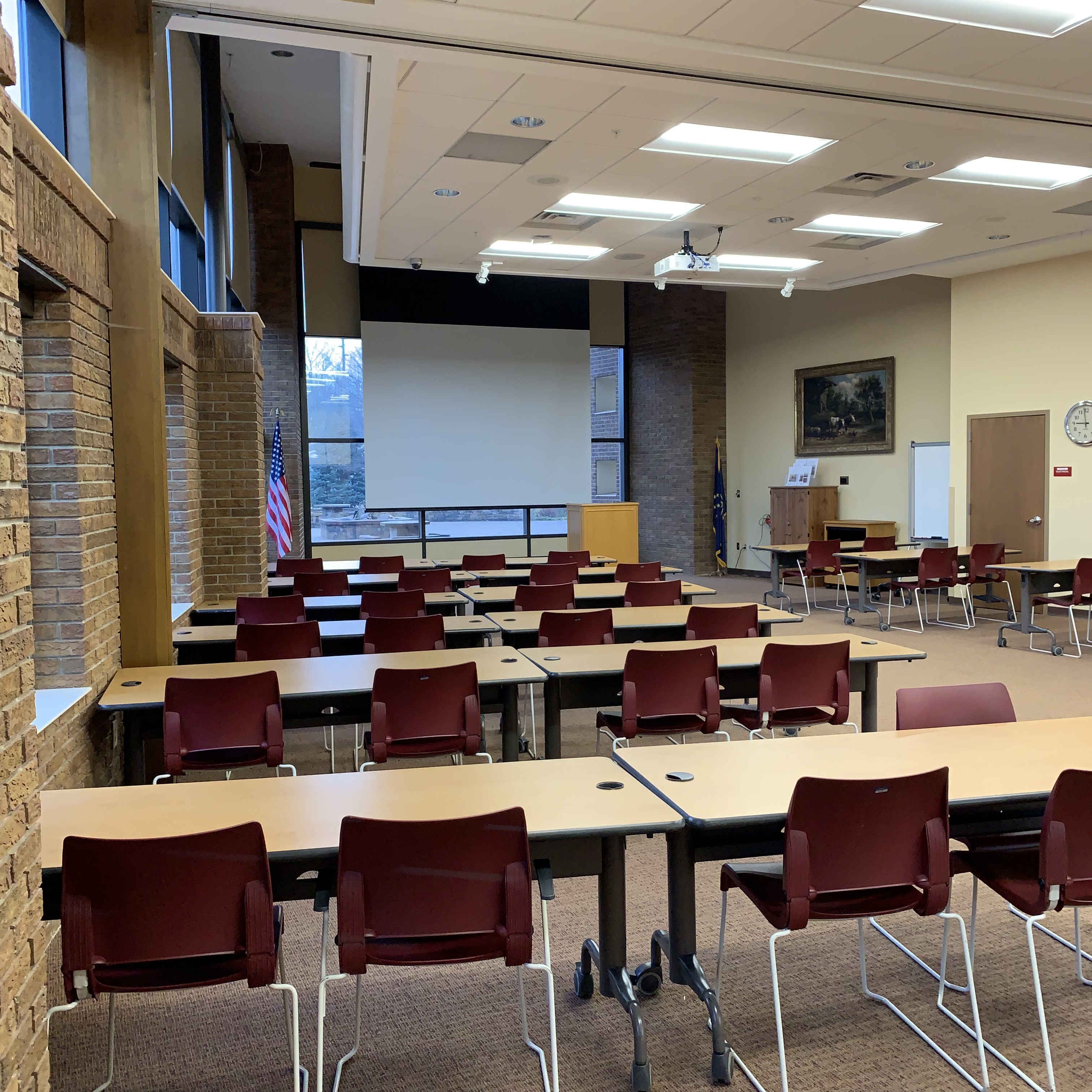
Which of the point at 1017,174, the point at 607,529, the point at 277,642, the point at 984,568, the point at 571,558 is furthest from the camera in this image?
the point at 607,529

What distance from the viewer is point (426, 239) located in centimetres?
903

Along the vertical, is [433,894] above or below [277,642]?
below

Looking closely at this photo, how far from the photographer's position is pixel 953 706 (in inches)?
139

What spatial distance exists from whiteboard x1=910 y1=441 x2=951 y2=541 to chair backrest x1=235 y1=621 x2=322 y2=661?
916cm

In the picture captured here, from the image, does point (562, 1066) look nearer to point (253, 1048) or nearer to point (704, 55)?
point (253, 1048)

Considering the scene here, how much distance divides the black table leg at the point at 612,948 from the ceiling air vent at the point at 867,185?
5.88 metres

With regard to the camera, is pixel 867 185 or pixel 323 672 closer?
pixel 323 672

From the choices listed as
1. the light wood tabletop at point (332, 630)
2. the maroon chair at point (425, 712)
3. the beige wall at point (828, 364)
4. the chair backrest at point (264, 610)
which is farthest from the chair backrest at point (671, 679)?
the beige wall at point (828, 364)

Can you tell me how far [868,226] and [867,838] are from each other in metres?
7.49

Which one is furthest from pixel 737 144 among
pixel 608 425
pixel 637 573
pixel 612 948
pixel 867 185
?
pixel 608 425

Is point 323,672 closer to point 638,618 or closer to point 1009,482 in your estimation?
point 638,618

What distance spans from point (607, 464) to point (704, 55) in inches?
442

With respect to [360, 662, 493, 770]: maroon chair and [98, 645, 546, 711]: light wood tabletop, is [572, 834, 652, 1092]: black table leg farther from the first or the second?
[98, 645, 546, 711]: light wood tabletop

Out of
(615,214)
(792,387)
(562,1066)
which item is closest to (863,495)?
(792,387)
